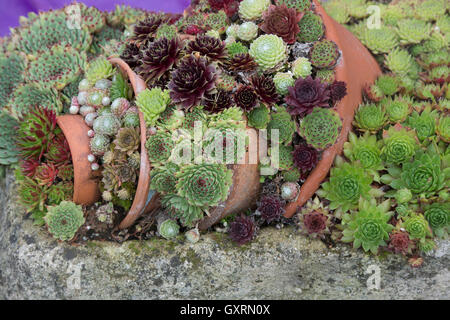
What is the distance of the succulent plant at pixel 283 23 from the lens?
173cm

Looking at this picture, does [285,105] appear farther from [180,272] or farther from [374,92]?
[180,272]

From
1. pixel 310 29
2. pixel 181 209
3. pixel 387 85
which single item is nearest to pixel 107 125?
pixel 181 209

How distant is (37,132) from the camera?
5.70 feet

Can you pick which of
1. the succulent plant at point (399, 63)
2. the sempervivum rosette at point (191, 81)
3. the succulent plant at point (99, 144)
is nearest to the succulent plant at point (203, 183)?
the sempervivum rosette at point (191, 81)

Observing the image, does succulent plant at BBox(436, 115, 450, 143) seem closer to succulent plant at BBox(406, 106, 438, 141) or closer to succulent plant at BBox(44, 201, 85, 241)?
succulent plant at BBox(406, 106, 438, 141)

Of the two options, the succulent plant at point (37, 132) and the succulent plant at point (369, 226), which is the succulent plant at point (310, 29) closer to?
the succulent plant at point (369, 226)

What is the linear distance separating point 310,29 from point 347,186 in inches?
25.6

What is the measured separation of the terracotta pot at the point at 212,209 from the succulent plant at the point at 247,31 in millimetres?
444

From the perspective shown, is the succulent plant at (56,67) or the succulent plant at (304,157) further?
the succulent plant at (56,67)

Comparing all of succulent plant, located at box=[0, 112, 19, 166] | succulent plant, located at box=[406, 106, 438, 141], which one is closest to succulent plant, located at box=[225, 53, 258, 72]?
succulent plant, located at box=[406, 106, 438, 141]

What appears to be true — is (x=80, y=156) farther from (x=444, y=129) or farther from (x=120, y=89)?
(x=444, y=129)

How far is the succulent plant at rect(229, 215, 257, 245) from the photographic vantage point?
1.67 meters

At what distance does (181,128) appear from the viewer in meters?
1.61

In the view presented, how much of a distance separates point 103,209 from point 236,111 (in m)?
0.66
